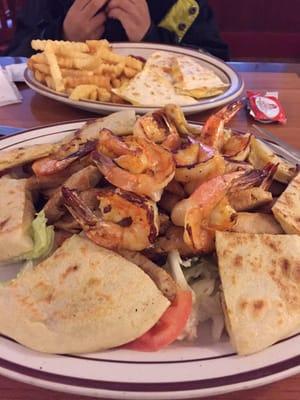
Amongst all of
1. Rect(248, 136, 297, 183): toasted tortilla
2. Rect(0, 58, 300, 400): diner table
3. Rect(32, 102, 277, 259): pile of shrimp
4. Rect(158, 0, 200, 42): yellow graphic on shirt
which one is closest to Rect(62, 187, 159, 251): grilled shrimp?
Rect(32, 102, 277, 259): pile of shrimp

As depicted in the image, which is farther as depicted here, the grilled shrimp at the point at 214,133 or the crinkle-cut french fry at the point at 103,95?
the crinkle-cut french fry at the point at 103,95

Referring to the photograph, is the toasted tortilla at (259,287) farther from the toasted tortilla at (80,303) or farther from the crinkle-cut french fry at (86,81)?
the crinkle-cut french fry at (86,81)

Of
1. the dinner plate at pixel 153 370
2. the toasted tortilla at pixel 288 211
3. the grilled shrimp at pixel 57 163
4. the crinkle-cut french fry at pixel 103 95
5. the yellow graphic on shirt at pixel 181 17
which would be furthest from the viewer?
the yellow graphic on shirt at pixel 181 17

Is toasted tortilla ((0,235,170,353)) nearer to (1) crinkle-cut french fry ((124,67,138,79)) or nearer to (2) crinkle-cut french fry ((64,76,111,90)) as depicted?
(2) crinkle-cut french fry ((64,76,111,90))

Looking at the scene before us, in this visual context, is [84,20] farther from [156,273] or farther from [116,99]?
[156,273]

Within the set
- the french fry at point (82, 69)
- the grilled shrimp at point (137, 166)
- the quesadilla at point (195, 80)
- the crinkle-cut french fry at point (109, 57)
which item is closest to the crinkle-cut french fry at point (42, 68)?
the french fry at point (82, 69)

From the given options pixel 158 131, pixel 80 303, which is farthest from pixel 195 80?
pixel 80 303
